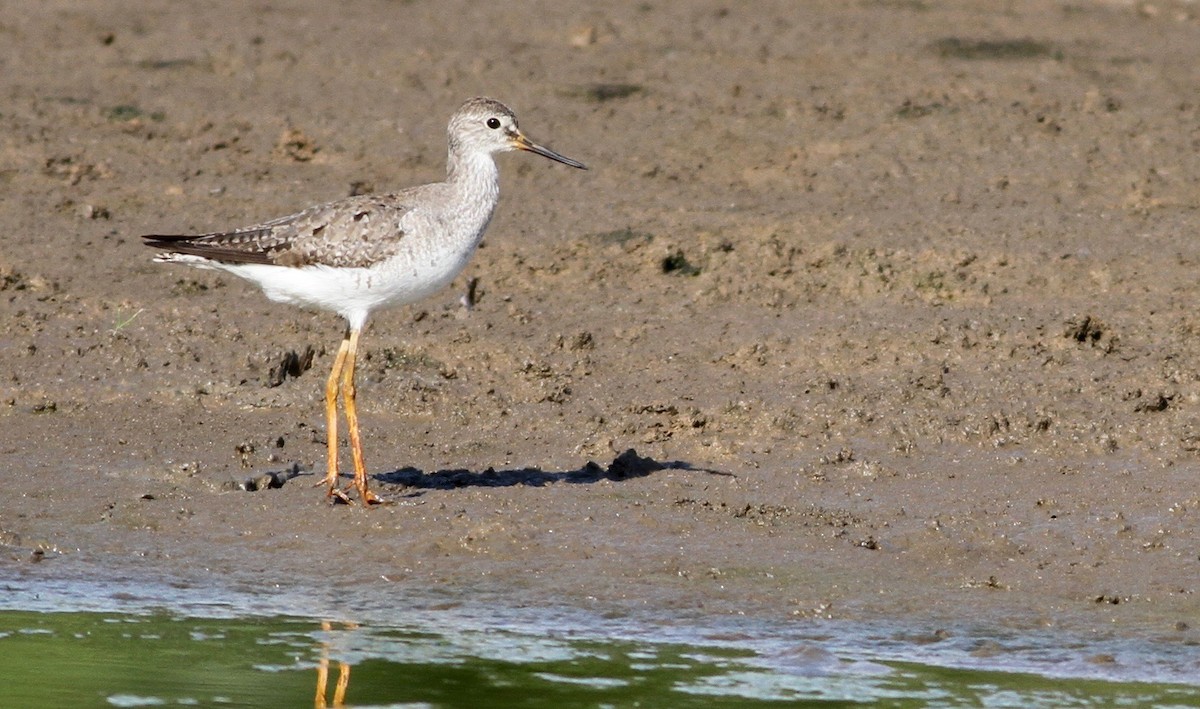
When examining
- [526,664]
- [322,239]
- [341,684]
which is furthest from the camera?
[322,239]

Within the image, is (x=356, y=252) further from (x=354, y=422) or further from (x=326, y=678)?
(x=326, y=678)

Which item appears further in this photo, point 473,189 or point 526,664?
point 473,189

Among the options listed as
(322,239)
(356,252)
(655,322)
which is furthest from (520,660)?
(655,322)

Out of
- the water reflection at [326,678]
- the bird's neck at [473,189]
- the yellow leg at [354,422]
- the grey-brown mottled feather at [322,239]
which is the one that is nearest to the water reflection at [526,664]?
the water reflection at [326,678]

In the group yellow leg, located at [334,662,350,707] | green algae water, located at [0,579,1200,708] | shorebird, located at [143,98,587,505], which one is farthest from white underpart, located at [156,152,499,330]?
yellow leg, located at [334,662,350,707]

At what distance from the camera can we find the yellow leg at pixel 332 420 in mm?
8672

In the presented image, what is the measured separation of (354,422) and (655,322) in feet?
7.90

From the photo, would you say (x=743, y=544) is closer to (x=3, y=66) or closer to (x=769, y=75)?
(x=769, y=75)

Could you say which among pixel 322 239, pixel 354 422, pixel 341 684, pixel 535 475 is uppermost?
pixel 322 239

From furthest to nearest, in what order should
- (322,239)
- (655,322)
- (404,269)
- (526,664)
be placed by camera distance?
1. (655,322)
2. (322,239)
3. (404,269)
4. (526,664)

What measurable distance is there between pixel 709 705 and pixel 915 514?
219cm

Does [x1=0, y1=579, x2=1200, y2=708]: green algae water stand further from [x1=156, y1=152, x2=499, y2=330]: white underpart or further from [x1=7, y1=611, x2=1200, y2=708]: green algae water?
[x1=156, y1=152, x2=499, y2=330]: white underpart

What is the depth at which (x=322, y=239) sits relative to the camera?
8.78 m

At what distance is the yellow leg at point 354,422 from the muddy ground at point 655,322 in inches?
5.8
